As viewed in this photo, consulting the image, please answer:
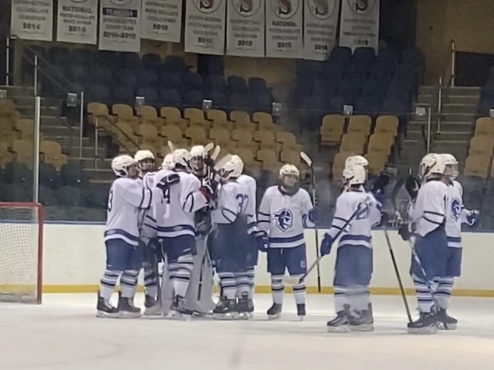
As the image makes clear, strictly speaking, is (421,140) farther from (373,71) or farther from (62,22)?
(62,22)

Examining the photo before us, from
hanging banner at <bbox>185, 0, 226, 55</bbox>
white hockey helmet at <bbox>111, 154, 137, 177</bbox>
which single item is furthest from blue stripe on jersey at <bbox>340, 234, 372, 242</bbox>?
hanging banner at <bbox>185, 0, 226, 55</bbox>

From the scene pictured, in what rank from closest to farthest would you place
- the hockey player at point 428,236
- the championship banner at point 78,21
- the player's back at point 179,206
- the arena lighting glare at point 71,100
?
the hockey player at point 428,236 < the player's back at point 179,206 < the arena lighting glare at point 71,100 < the championship banner at point 78,21

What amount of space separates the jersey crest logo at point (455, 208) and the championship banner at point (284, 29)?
21.6 ft

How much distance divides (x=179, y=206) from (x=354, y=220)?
1.39 metres

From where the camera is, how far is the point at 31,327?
8.03 m

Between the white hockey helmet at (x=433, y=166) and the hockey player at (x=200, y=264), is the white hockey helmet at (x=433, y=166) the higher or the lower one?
the higher one

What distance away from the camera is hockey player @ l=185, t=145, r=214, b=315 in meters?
9.12

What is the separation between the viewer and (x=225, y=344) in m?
7.20

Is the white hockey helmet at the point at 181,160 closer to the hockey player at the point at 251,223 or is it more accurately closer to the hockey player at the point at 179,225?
the hockey player at the point at 179,225

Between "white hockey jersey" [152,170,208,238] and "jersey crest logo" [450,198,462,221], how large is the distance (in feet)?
5.85

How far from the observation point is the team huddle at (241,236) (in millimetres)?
8289

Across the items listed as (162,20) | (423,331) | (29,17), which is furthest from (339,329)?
(162,20)

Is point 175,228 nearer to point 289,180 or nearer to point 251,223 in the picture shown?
point 251,223

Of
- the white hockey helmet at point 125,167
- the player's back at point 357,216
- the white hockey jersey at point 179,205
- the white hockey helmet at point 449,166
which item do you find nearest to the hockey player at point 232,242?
the white hockey jersey at point 179,205
